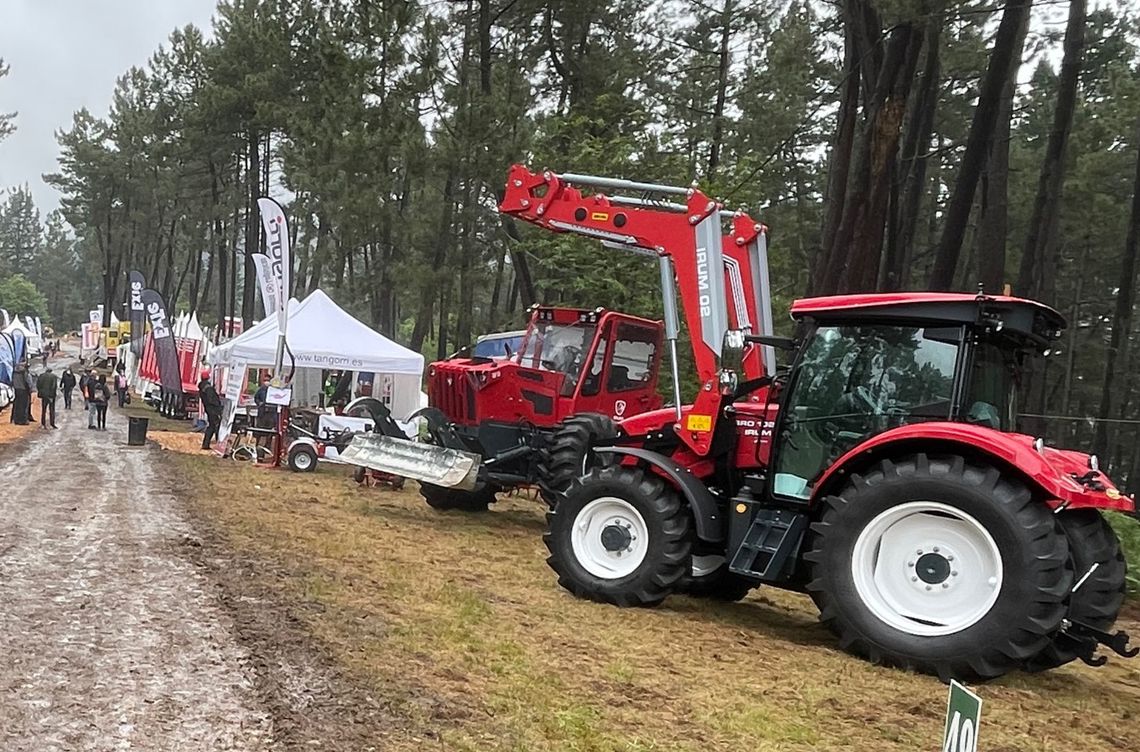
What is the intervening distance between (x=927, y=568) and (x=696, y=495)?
62.8 inches

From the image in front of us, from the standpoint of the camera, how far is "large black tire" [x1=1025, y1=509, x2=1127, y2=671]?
205 inches

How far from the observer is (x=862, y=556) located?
215 inches

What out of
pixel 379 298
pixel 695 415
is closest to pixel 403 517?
pixel 695 415

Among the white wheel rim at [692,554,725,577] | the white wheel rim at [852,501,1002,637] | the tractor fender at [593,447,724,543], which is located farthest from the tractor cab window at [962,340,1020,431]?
the white wheel rim at [692,554,725,577]

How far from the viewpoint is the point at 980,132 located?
12.4m

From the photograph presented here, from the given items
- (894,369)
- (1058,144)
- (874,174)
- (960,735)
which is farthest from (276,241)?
(960,735)

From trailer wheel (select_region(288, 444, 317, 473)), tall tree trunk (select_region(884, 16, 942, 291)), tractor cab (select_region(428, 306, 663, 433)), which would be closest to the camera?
tractor cab (select_region(428, 306, 663, 433))

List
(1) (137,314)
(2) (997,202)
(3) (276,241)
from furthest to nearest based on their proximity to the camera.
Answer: (1) (137,314) < (3) (276,241) < (2) (997,202)

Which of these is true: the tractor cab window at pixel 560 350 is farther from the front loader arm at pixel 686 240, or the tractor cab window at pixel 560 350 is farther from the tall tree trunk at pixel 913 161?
the tall tree trunk at pixel 913 161

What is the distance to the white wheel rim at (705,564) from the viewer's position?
22.9 ft

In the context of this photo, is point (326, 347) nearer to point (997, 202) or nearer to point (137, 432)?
point (137, 432)

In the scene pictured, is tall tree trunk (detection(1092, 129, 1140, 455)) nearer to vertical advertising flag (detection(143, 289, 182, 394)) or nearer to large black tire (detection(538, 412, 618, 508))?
large black tire (detection(538, 412, 618, 508))

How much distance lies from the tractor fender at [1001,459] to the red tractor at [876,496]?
0.01 meters

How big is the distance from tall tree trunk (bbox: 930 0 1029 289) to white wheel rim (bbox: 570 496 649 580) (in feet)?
25.8
